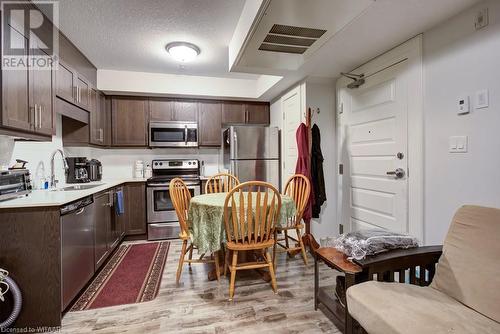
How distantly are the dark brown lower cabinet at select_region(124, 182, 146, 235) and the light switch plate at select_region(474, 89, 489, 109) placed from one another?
3.76 m

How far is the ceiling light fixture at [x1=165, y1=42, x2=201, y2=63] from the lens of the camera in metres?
2.87

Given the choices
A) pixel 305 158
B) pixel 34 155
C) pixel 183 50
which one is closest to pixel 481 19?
pixel 305 158

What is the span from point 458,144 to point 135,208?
377 centimetres

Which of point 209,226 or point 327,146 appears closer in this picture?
point 209,226

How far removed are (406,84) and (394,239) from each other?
1459 mm

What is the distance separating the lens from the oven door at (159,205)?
3689mm

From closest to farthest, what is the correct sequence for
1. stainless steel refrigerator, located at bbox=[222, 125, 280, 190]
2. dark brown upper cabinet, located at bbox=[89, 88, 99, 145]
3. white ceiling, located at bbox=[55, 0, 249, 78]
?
white ceiling, located at bbox=[55, 0, 249, 78] → dark brown upper cabinet, located at bbox=[89, 88, 99, 145] → stainless steel refrigerator, located at bbox=[222, 125, 280, 190]

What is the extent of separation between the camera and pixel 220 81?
401cm

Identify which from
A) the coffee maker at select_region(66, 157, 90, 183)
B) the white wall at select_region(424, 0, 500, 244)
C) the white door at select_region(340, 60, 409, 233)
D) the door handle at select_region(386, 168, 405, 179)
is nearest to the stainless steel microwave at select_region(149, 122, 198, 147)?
the coffee maker at select_region(66, 157, 90, 183)

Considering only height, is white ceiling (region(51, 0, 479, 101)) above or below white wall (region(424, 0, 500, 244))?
above

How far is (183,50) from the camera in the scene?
2.93 metres

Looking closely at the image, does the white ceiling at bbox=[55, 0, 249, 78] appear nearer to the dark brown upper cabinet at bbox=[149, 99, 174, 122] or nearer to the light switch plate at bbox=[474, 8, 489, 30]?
the dark brown upper cabinet at bbox=[149, 99, 174, 122]

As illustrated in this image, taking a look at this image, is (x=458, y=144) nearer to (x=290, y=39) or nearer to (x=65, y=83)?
(x=290, y=39)

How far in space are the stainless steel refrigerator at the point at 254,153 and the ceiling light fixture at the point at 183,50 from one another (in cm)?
114
